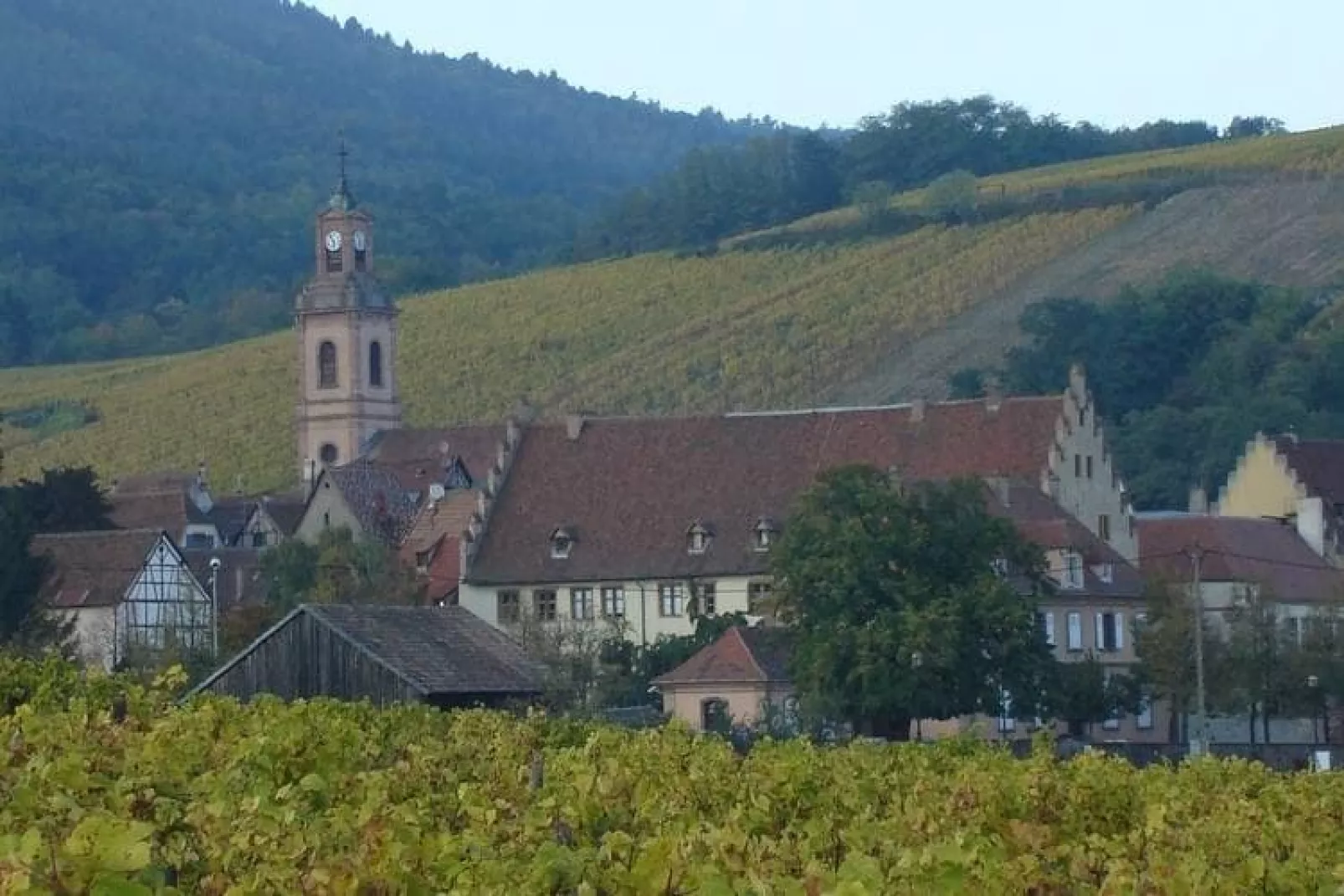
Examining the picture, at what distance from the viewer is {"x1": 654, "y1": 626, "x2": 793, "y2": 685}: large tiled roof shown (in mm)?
73688

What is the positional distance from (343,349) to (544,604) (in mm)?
43513

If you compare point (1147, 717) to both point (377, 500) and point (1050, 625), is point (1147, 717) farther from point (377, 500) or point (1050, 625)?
point (377, 500)

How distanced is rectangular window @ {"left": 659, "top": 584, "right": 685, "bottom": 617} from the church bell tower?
3969cm

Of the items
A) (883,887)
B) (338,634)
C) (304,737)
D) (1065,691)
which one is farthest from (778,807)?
(1065,691)

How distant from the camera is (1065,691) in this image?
224ft

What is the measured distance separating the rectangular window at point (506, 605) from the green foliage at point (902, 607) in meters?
18.3

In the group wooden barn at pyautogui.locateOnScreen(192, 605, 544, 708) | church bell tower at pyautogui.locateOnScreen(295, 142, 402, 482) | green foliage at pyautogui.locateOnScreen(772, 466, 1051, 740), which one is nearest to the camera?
wooden barn at pyautogui.locateOnScreen(192, 605, 544, 708)

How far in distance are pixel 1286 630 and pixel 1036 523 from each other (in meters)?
6.35

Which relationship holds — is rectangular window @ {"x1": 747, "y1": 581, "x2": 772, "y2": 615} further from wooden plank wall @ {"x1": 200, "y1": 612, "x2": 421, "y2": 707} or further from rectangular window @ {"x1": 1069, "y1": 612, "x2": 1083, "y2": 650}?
wooden plank wall @ {"x1": 200, "y1": 612, "x2": 421, "y2": 707}

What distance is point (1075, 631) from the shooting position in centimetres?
8006

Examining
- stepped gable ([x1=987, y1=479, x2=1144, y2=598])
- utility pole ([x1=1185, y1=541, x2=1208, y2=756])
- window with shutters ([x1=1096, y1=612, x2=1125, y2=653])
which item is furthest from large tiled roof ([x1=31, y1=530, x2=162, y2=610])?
utility pole ([x1=1185, y1=541, x2=1208, y2=756])

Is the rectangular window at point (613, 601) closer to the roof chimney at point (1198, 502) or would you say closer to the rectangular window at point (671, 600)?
the rectangular window at point (671, 600)

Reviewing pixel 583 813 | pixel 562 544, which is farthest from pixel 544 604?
pixel 583 813

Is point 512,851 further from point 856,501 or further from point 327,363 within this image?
point 327,363
